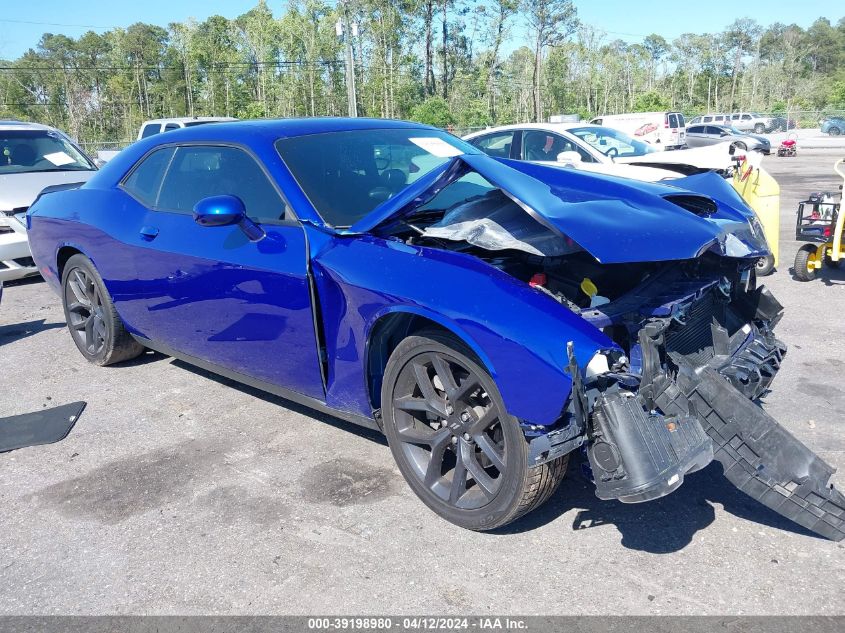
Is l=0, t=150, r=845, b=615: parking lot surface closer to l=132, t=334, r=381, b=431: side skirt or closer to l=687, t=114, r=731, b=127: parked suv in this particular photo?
l=132, t=334, r=381, b=431: side skirt

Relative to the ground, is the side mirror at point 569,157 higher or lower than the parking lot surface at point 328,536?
higher

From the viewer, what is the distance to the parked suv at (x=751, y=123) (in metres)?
46.1

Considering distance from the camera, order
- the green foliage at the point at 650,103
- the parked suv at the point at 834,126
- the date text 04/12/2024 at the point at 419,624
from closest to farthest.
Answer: the date text 04/12/2024 at the point at 419,624, the parked suv at the point at 834,126, the green foliage at the point at 650,103

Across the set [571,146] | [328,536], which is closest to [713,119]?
[571,146]

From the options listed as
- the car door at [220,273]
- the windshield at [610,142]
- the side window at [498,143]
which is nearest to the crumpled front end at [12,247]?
the car door at [220,273]

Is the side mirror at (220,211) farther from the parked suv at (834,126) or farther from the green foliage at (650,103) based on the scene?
the green foliage at (650,103)

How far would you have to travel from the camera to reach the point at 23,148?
8961 millimetres

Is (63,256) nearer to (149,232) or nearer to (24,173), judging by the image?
(149,232)

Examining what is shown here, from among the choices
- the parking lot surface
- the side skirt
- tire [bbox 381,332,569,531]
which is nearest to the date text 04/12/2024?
the parking lot surface

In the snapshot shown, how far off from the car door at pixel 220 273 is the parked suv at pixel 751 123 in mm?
48290

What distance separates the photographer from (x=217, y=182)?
394 centimetres

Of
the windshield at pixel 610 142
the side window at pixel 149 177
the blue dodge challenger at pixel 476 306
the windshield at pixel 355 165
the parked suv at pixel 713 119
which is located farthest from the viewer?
the parked suv at pixel 713 119

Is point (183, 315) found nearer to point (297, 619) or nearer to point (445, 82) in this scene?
point (297, 619)

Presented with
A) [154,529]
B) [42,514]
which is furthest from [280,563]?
[42,514]
